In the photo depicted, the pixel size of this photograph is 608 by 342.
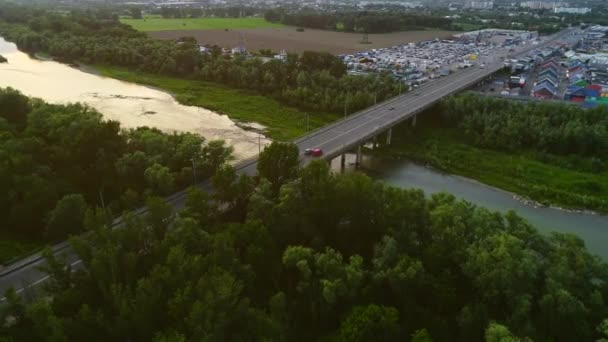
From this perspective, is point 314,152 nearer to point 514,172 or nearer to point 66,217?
point 66,217

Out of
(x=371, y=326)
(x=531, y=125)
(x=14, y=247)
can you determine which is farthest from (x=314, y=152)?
(x=531, y=125)

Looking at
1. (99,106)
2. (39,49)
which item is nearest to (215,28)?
(39,49)

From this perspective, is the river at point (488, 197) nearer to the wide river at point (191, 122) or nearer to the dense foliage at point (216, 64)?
the wide river at point (191, 122)

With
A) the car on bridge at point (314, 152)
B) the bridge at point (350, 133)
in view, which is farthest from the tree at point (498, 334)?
the car on bridge at point (314, 152)

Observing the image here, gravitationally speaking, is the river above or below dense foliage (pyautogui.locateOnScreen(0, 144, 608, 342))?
below

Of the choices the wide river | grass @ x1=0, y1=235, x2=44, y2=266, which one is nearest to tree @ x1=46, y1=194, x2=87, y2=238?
grass @ x1=0, y1=235, x2=44, y2=266

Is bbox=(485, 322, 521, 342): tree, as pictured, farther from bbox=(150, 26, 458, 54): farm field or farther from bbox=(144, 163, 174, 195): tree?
bbox=(150, 26, 458, 54): farm field
